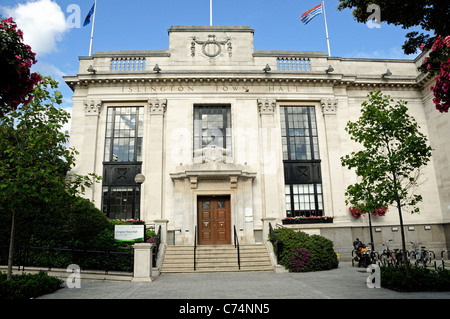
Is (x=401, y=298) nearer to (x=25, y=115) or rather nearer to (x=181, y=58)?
(x=25, y=115)

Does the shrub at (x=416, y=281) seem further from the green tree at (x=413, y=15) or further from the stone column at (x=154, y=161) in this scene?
the stone column at (x=154, y=161)

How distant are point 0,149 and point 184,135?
37.5 feet

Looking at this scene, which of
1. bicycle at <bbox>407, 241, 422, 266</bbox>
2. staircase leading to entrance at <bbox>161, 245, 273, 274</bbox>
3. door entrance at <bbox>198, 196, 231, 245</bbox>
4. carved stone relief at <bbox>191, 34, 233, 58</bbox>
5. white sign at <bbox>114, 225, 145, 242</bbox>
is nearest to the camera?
white sign at <bbox>114, 225, 145, 242</bbox>

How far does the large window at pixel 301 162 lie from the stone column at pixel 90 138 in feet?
41.3

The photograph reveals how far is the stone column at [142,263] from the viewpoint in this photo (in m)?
11.3

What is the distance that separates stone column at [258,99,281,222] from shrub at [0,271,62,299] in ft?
41.6

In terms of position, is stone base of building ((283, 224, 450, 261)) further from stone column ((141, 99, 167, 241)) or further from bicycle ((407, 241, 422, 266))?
stone column ((141, 99, 167, 241))

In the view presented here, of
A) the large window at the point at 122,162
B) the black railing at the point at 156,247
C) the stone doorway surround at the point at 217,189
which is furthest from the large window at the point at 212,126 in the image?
the black railing at the point at 156,247

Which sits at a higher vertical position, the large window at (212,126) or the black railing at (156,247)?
the large window at (212,126)

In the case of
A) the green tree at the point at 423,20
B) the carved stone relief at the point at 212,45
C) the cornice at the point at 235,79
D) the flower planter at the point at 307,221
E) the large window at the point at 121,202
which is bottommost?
the flower planter at the point at 307,221

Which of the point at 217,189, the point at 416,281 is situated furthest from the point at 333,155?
the point at 416,281

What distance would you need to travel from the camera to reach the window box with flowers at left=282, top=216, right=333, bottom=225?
62.4ft

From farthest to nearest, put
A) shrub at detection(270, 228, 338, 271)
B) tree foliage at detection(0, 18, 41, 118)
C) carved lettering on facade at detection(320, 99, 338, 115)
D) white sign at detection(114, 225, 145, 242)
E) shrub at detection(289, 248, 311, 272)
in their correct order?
carved lettering on facade at detection(320, 99, 338, 115), shrub at detection(270, 228, 338, 271), shrub at detection(289, 248, 311, 272), white sign at detection(114, 225, 145, 242), tree foliage at detection(0, 18, 41, 118)

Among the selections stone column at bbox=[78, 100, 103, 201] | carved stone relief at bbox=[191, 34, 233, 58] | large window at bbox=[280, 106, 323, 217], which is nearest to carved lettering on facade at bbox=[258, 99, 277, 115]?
large window at bbox=[280, 106, 323, 217]
